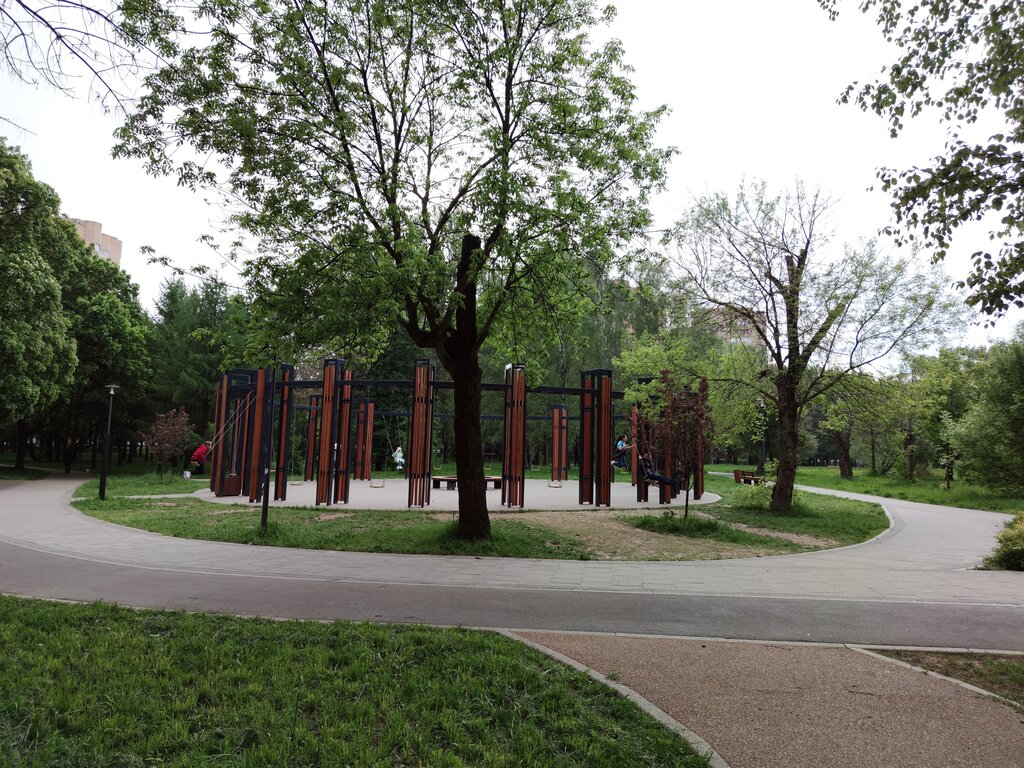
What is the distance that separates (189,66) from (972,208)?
28.3ft

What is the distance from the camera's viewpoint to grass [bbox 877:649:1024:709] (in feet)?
14.8

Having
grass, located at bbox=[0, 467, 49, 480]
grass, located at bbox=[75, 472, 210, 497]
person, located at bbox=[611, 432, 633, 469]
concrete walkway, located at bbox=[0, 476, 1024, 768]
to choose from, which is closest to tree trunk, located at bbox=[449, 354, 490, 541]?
concrete walkway, located at bbox=[0, 476, 1024, 768]

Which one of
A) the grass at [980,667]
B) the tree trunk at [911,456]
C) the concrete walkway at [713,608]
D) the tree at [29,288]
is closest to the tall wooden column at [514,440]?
the concrete walkway at [713,608]

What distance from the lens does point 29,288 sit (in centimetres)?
2152

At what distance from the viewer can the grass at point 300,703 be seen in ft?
10.3

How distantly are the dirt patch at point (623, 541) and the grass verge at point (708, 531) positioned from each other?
0.31 meters

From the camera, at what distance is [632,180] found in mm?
10359

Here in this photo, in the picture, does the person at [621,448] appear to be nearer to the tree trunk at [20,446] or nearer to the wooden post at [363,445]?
the wooden post at [363,445]

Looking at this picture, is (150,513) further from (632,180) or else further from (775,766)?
(775,766)

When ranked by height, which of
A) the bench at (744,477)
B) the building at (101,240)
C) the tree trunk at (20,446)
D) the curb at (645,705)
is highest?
the building at (101,240)

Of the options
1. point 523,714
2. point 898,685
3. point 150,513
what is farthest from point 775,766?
point 150,513

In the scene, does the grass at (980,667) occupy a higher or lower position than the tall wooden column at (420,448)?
lower

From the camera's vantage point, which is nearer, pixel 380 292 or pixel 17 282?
pixel 380 292

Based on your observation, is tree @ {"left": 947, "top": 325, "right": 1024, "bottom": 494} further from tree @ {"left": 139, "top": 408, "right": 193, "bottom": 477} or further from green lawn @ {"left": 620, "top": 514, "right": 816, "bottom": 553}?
tree @ {"left": 139, "top": 408, "right": 193, "bottom": 477}
